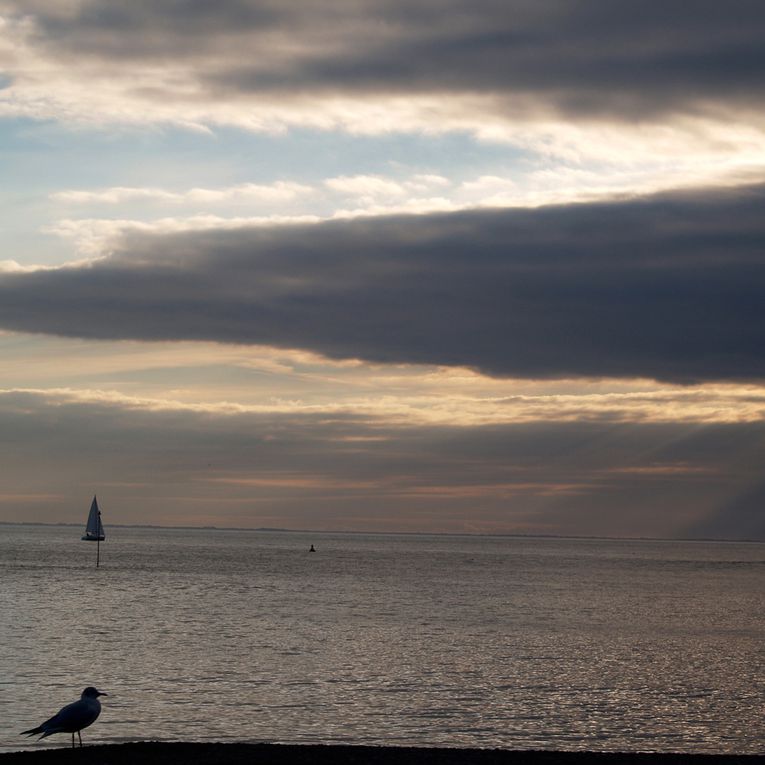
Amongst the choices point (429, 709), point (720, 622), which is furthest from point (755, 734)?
point (720, 622)

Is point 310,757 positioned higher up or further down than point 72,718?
further down

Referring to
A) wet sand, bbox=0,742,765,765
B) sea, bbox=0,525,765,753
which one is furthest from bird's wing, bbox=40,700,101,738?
sea, bbox=0,525,765,753

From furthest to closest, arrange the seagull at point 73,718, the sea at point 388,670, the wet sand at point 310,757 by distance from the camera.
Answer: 1. the sea at point 388,670
2. the seagull at point 73,718
3. the wet sand at point 310,757

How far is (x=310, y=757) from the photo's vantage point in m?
28.2

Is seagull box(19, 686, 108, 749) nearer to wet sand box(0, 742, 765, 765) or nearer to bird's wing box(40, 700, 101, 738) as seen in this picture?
bird's wing box(40, 700, 101, 738)

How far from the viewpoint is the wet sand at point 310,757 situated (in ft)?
90.1

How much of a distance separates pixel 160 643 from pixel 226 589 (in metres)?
62.1

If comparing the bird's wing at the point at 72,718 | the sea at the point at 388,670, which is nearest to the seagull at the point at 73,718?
the bird's wing at the point at 72,718

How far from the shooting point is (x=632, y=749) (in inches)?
1421

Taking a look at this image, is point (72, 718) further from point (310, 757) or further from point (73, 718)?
point (310, 757)

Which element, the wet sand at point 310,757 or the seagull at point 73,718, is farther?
the seagull at point 73,718

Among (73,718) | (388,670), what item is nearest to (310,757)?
(73,718)

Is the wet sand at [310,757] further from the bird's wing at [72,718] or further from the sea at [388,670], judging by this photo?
the sea at [388,670]

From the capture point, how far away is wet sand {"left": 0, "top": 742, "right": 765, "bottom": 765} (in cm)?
2747
